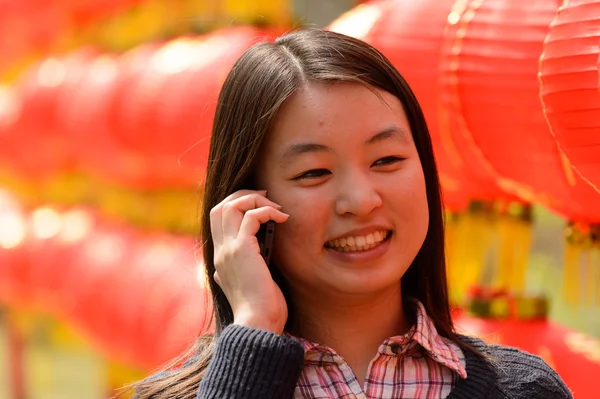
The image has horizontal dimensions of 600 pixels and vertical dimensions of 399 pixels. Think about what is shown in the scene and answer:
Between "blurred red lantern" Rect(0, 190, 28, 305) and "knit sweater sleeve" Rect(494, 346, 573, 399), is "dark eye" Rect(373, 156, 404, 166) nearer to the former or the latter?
"knit sweater sleeve" Rect(494, 346, 573, 399)

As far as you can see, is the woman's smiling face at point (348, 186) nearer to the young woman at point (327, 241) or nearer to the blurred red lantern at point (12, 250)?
the young woman at point (327, 241)

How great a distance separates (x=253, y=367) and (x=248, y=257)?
0.15 m

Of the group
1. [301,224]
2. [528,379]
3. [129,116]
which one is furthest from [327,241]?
[129,116]

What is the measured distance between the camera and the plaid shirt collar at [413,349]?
3.67ft

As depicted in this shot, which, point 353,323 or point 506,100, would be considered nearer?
point 353,323

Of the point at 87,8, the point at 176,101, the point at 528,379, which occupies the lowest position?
the point at 528,379

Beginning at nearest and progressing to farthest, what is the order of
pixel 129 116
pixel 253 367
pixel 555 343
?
pixel 253 367
pixel 555 343
pixel 129 116

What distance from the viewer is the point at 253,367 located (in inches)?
41.1

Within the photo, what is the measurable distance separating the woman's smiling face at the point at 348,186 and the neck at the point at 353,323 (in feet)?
0.13

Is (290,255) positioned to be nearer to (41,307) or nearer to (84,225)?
(84,225)

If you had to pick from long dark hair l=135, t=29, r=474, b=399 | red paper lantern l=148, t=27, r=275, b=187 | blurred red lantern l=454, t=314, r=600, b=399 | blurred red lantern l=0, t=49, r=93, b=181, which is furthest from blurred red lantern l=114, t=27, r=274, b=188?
long dark hair l=135, t=29, r=474, b=399

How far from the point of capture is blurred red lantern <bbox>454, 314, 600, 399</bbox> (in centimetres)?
162

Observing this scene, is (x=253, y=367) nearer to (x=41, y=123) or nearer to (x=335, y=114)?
(x=335, y=114)

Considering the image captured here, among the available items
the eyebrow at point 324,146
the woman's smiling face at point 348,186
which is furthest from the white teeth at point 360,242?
the eyebrow at point 324,146
